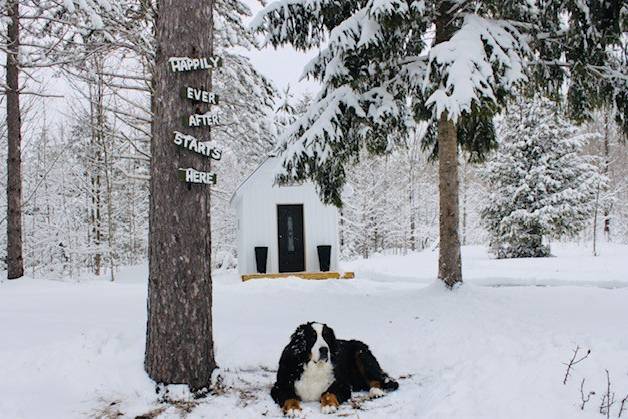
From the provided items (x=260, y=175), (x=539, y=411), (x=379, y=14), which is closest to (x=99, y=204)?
(x=260, y=175)

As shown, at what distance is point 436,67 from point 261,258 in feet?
27.6

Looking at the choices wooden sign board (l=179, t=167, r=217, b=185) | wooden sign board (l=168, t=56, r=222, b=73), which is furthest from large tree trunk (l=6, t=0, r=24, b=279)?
wooden sign board (l=179, t=167, r=217, b=185)

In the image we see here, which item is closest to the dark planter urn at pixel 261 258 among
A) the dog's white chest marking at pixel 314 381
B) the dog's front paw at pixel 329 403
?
the dog's white chest marking at pixel 314 381

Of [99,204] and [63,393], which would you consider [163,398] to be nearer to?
[63,393]

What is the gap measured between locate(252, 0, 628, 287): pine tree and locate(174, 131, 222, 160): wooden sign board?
314 cm

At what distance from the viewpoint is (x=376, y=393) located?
147 inches

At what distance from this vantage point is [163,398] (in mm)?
3693

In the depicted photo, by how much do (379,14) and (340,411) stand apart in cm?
501

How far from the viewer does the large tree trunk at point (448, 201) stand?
790 cm

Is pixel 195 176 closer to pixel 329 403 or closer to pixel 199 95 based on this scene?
pixel 199 95

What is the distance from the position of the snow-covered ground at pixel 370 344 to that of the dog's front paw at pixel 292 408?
0.35ft

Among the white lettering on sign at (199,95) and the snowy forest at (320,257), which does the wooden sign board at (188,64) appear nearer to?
the snowy forest at (320,257)

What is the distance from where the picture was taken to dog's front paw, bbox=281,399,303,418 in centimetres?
332

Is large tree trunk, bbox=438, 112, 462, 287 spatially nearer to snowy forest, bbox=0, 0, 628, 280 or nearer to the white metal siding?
snowy forest, bbox=0, 0, 628, 280
